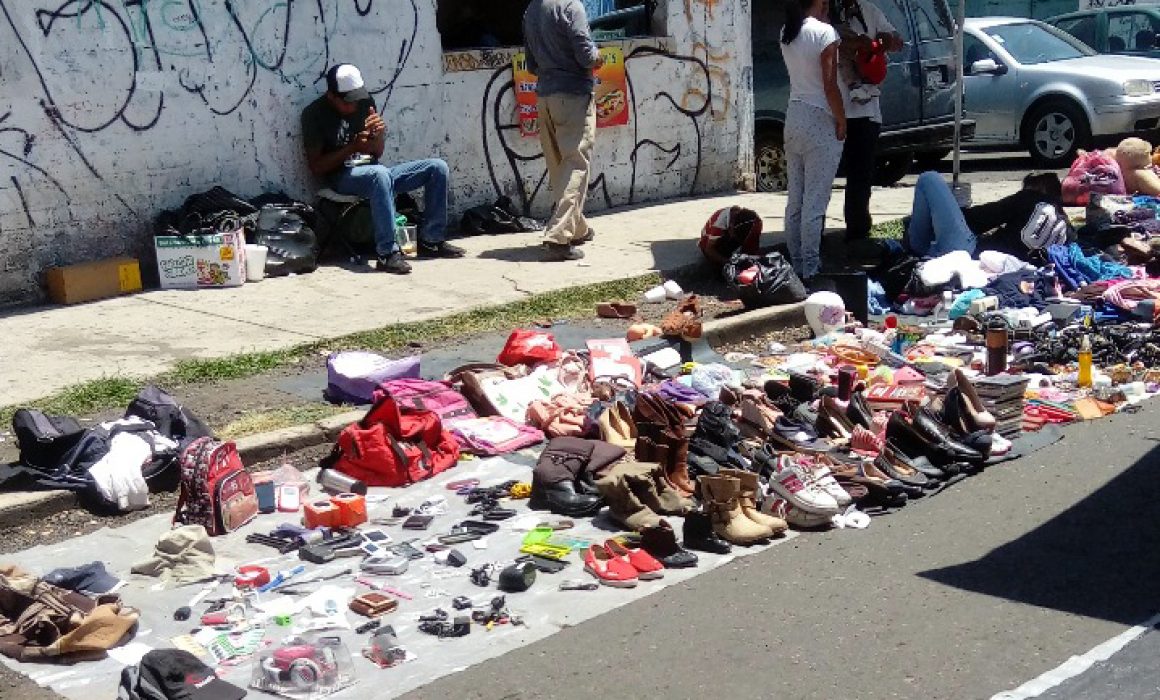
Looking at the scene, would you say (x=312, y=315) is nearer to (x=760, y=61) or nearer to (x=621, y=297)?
(x=621, y=297)

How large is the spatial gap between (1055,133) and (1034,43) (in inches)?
49.8

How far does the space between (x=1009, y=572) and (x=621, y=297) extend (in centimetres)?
502

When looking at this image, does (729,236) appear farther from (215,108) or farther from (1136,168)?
(1136,168)

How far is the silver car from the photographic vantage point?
16953 mm

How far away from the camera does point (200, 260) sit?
9977 millimetres

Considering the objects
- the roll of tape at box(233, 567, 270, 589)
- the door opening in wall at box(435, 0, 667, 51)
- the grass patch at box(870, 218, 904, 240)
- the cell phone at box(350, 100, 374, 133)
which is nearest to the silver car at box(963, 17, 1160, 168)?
the door opening in wall at box(435, 0, 667, 51)

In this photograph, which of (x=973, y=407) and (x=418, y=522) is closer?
(x=418, y=522)

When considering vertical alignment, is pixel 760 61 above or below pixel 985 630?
above

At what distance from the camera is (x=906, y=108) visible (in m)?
15.0

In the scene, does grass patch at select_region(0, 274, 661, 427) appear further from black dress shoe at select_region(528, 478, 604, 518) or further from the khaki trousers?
black dress shoe at select_region(528, 478, 604, 518)

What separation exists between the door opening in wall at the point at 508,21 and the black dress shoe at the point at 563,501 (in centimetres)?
706

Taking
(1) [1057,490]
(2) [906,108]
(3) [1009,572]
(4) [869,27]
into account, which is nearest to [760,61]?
(2) [906,108]

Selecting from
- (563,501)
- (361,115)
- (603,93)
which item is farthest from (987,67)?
(563,501)

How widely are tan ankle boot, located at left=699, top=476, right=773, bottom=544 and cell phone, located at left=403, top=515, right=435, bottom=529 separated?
3.90ft
